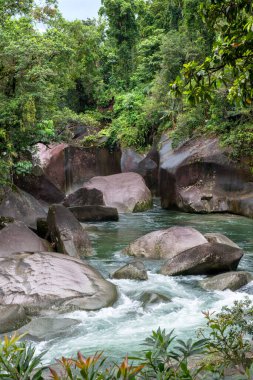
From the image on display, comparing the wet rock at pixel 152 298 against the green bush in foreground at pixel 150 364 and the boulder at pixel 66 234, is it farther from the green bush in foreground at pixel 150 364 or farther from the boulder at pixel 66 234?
the green bush in foreground at pixel 150 364

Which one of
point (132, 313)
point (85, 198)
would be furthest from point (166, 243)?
point (85, 198)

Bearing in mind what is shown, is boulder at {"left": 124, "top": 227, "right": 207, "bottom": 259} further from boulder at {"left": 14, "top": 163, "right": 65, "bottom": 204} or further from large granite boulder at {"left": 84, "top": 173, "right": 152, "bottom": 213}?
boulder at {"left": 14, "top": 163, "right": 65, "bottom": 204}

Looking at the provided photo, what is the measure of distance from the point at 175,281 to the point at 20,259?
2920mm

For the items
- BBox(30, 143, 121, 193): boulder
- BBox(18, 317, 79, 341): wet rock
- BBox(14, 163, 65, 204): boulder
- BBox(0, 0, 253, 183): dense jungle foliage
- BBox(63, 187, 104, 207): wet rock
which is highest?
BBox(0, 0, 253, 183): dense jungle foliage

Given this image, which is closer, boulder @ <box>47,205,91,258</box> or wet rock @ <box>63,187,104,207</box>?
boulder @ <box>47,205,91,258</box>

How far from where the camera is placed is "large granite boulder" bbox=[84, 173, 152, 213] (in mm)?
17484

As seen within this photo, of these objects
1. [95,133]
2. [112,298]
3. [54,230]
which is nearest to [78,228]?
[54,230]

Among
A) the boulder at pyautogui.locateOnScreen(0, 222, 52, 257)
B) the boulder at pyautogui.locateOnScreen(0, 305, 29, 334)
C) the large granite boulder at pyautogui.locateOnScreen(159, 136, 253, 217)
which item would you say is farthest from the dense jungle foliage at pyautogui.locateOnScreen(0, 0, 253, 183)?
the boulder at pyautogui.locateOnScreen(0, 305, 29, 334)

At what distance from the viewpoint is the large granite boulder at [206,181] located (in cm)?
1578

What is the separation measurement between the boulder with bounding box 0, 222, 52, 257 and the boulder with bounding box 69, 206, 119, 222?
4.86 metres

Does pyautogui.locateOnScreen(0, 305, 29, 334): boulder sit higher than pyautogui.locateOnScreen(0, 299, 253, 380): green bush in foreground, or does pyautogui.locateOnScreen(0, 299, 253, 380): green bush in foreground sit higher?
pyautogui.locateOnScreen(0, 299, 253, 380): green bush in foreground

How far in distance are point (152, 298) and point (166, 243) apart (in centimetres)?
314

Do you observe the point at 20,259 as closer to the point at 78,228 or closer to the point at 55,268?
the point at 55,268

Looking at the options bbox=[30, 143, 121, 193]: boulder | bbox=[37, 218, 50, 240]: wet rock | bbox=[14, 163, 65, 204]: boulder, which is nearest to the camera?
bbox=[37, 218, 50, 240]: wet rock
